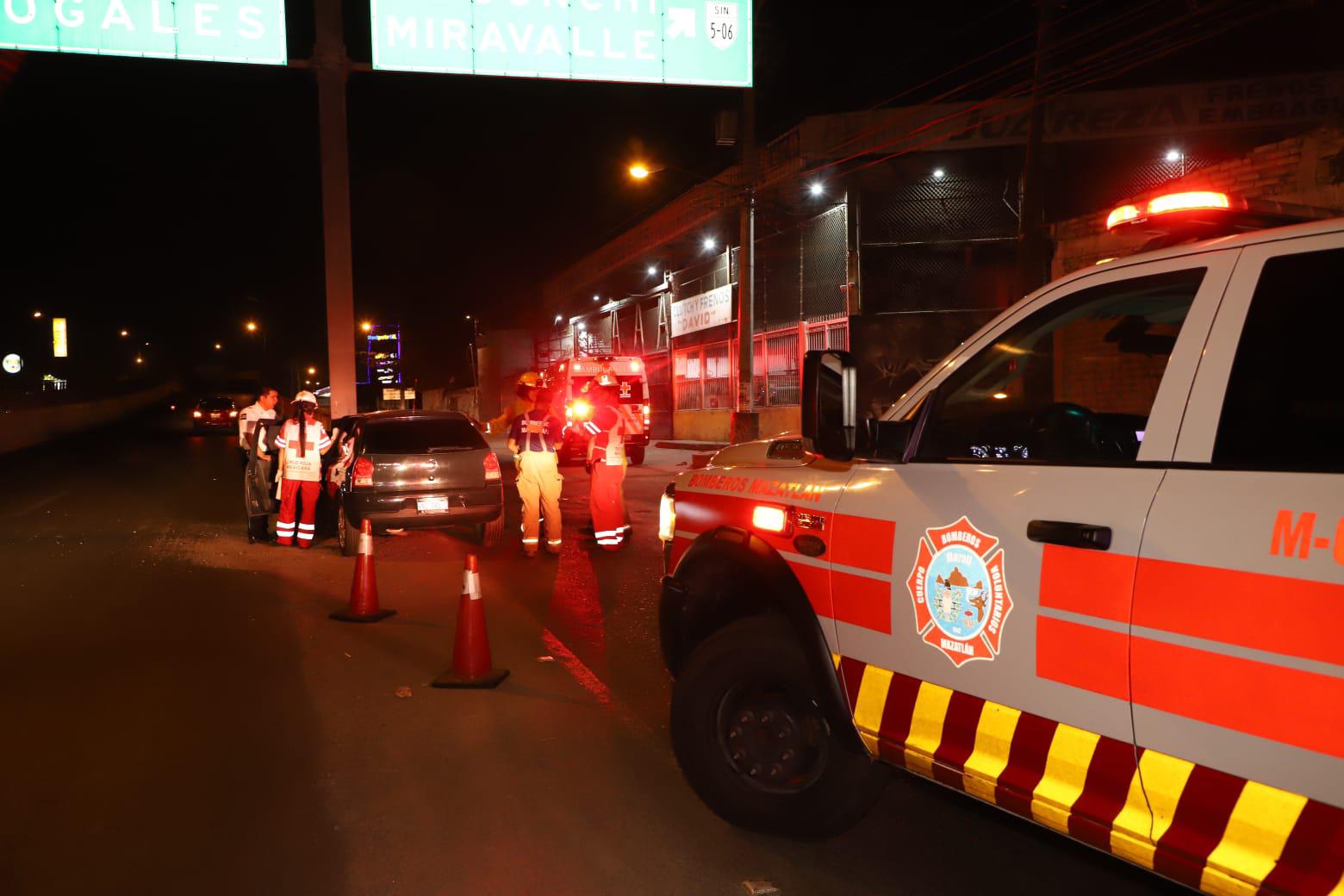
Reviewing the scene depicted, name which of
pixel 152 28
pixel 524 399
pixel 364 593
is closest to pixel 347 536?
pixel 524 399

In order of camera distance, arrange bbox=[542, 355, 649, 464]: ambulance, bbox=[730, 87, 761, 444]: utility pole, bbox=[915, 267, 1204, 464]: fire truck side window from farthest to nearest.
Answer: bbox=[542, 355, 649, 464]: ambulance < bbox=[730, 87, 761, 444]: utility pole < bbox=[915, 267, 1204, 464]: fire truck side window

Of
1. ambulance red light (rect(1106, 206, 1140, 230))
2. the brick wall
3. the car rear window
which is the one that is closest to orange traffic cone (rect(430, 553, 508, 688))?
ambulance red light (rect(1106, 206, 1140, 230))

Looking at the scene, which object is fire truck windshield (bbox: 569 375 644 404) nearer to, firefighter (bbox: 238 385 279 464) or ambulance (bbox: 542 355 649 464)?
ambulance (bbox: 542 355 649 464)

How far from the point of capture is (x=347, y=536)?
10836 mm

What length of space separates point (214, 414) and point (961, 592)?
141ft

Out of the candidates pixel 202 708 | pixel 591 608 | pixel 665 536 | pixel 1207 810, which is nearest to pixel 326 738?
pixel 202 708

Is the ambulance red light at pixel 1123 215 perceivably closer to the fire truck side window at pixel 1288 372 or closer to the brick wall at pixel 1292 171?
the fire truck side window at pixel 1288 372

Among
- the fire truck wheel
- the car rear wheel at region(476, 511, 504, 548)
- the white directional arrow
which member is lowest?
the car rear wheel at region(476, 511, 504, 548)

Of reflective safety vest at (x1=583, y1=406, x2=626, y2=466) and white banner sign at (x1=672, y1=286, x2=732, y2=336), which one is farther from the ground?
white banner sign at (x1=672, y1=286, x2=732, y2=336)

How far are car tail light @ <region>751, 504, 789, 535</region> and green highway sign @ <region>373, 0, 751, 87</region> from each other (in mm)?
13430

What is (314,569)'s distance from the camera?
1016 cm

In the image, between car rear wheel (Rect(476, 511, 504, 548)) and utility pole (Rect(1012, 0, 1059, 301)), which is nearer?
car rear wheel (Rect(476, 511, 504, 548))

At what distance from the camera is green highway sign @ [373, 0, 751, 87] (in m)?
15.3

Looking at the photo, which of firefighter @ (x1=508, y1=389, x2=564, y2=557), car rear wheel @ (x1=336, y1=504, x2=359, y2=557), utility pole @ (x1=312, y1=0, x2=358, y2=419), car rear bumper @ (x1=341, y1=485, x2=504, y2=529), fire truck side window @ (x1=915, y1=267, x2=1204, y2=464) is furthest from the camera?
utility pole @ (x1=312, y1=0, x2=358, y2=419)
